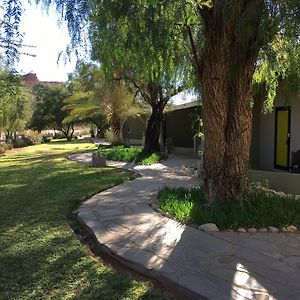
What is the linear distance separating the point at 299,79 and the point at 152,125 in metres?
10.5

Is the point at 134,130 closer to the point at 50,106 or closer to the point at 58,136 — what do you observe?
the point at 50,106

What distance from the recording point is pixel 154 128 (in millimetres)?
19719

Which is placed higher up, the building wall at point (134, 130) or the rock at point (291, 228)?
the building wall at point (134, 130)

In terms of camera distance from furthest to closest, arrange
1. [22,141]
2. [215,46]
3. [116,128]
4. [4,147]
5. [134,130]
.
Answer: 1. [22,141]
2. [134,130]
3. [4,147]
4. [116,128]
5. [215,46]

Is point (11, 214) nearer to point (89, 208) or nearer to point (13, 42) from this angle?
point (89, 208)

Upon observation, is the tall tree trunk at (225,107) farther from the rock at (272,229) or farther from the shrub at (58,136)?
the shrub at (58,136)

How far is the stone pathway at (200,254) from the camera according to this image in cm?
421

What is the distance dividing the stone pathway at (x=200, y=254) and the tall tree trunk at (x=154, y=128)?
1179 cm

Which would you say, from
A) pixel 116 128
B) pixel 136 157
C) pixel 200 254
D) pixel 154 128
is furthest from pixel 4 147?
pixel 200 254

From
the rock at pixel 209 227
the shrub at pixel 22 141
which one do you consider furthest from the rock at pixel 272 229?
the shrub at pixel 22 141

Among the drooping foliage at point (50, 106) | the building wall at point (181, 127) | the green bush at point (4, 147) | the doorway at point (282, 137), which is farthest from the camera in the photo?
the drooping foliage at point (50, 106)

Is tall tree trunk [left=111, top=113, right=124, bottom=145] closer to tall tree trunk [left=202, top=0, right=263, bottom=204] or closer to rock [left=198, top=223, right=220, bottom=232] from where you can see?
tall tree trunk [left=202, top=0, right=263, bottom=204]

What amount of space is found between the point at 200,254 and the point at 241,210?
185cm

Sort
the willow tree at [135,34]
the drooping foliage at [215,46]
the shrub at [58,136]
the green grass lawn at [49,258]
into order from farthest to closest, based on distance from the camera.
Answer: the shrub at [58,136]
the drooping foliage at [215,46]
the willow tree at [135,34]
the green grass lawn at [49,258]
